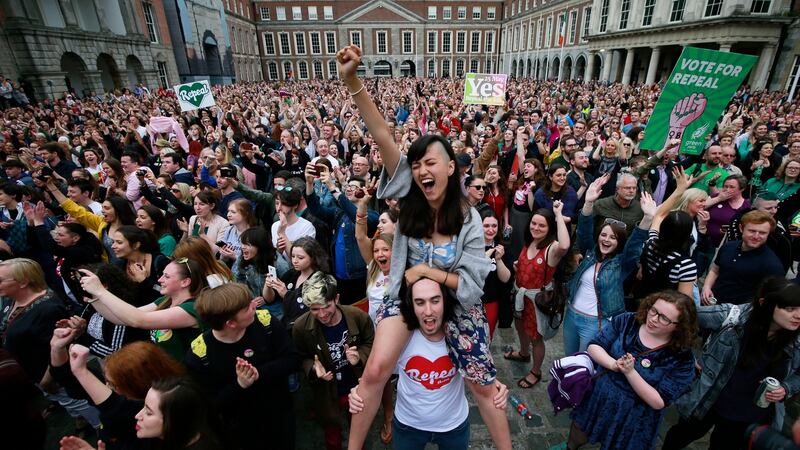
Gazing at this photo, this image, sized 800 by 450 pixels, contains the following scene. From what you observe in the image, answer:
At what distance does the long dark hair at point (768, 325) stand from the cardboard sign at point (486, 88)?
28.3 feet

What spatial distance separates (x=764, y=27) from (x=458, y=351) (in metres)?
29.4

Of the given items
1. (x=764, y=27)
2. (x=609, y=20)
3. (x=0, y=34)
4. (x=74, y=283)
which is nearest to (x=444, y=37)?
(x=609, y=20)

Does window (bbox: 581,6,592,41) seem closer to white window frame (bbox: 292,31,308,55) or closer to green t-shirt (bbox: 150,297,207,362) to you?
white window frame (bbox: 292,31,308,55)

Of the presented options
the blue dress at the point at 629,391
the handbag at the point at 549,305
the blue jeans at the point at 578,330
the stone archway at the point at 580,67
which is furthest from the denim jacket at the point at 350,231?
the stone archway at the point at 580,67

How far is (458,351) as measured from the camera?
1.99 meters

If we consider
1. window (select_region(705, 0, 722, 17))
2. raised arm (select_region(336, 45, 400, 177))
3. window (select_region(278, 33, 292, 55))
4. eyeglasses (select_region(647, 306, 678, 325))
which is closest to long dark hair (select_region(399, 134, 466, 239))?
raised arm (select_region(336, 45, 400, 177))

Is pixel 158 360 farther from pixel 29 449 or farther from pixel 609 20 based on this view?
pixel 609 20

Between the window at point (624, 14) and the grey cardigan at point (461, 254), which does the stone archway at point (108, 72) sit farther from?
the window at point (624, 14)

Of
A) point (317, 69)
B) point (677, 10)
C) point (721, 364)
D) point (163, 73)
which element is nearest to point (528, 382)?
point (721, 364)

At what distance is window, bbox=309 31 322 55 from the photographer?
59094 mm

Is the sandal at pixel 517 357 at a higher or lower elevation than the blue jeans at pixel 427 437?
lower

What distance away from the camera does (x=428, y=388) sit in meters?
2.08

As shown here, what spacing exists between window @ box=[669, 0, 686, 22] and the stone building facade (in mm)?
37983

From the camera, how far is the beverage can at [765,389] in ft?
7.23
